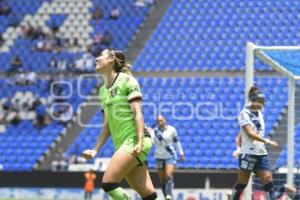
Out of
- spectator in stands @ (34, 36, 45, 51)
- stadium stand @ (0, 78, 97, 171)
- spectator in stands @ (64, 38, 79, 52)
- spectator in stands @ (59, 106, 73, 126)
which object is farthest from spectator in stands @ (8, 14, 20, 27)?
spectator in stands @ (59, 106, 73, 126)

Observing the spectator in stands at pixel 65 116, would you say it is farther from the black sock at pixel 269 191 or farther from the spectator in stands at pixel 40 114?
the black sock at pixel 269 191

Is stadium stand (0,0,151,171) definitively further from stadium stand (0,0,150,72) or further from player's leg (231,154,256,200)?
player's leg (231,154,256,200)

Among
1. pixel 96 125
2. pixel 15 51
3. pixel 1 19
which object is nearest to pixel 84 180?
pixel 96 125

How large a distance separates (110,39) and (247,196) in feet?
51.0

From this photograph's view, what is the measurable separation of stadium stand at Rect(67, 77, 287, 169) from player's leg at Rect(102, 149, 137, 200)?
13855 millimetres

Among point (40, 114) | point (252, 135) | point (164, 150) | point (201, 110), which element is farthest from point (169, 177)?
point (40, 114)

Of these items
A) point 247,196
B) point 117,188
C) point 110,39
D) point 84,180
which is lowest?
point 84,180

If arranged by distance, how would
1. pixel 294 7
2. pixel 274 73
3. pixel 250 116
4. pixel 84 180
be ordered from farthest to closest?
1. pixel 294 7
2. pixel 274 73
3. pixel 84 180
4. pixel 250 116

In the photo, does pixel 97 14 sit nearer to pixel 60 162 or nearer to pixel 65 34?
pixel 65 34

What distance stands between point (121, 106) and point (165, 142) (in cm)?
826

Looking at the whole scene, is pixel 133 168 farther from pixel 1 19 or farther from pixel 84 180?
pixel 1 19

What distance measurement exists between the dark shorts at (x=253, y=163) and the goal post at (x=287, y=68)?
2.13 ft

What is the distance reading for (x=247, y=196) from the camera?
35.1 ft

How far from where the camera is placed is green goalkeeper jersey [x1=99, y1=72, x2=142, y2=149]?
725 cm
